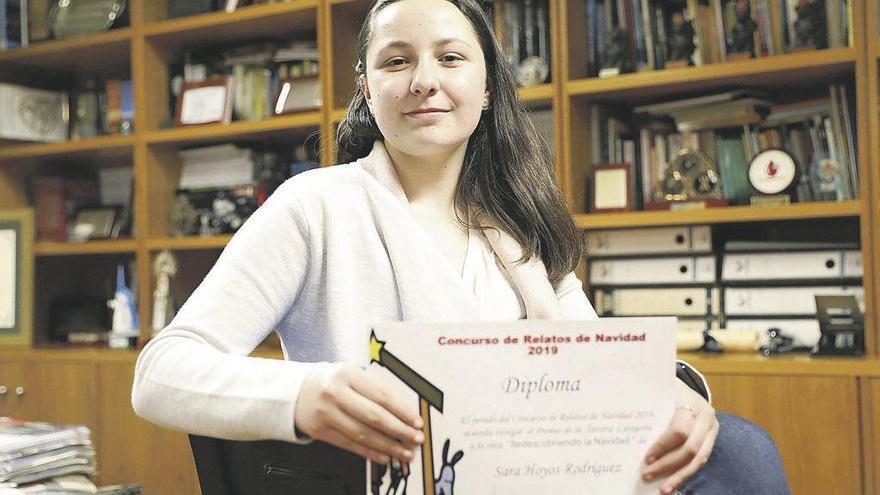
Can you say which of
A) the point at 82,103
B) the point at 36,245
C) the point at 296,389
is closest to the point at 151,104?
the point at 82,103

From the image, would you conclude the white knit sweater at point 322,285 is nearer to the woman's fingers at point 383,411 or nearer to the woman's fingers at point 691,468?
the woman's fingers at point 383,411

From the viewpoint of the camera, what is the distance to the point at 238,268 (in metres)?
1.05

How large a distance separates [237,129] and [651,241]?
1.41 meters

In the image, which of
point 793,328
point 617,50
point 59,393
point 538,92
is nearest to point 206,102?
point 59,393

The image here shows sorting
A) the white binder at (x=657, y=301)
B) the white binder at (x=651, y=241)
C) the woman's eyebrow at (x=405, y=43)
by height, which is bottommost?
the white binder at (x=657, y=301)

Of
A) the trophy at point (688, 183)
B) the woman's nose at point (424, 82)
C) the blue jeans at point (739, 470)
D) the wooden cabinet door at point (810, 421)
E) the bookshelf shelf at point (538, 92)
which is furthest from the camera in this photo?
the bookshelf shelf at point (538, 92)

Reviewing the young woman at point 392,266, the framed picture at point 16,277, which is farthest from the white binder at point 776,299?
the framed picture at point 16,277

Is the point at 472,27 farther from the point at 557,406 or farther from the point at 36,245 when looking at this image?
the point at 36,245

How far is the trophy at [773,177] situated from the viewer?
2.44 m

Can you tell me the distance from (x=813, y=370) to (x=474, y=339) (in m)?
1.60

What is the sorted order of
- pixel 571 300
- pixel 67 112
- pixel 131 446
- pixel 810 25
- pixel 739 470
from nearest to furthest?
pixel 739 470 < pixel 571 300 < pixel 810 25 < pixel 131 446 < pixel 67 112

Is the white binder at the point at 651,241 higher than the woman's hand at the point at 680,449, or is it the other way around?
the white binder at the point at 651,241

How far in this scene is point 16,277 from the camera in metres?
3.30

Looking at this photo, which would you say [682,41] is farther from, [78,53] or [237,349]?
[78,53]
